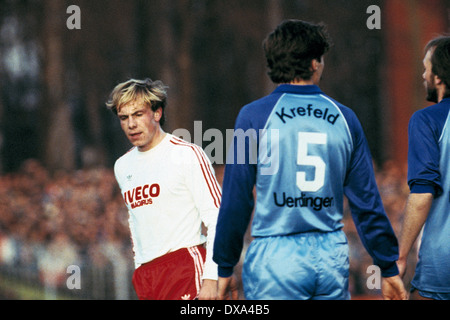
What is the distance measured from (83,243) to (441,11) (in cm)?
975

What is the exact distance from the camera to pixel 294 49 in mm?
4078

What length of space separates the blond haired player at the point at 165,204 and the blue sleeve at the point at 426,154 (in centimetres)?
124

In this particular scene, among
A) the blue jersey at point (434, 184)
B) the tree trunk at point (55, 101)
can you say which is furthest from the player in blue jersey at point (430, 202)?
the tree trunk at point (55, 101)

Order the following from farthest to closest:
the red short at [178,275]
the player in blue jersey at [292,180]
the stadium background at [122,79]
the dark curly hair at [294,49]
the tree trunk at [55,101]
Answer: the tree trunk at [55,101], the stadium background at [122,79], the red short at [178,275], the dark curly hair at [294,49], the player in blue jersey at [292,180]

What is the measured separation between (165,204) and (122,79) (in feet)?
60.3

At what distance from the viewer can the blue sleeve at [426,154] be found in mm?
4438

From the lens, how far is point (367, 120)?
24.8 metres

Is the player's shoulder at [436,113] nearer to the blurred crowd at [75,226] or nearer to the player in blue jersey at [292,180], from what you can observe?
the player in blue jersey at [292,180]

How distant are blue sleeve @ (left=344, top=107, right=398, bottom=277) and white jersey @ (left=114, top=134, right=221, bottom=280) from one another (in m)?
1.06

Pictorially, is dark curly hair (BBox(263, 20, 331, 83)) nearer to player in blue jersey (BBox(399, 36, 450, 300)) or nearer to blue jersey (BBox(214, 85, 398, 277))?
blue jersey (BBox(214, 85, 398, 277))

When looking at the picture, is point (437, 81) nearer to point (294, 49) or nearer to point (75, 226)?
point (294, 49)

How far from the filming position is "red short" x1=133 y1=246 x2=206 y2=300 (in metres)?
4.99
